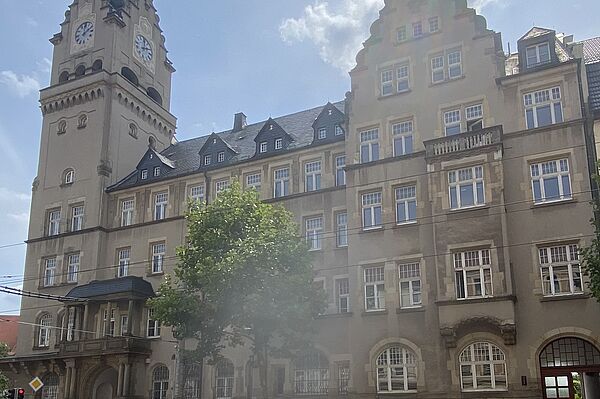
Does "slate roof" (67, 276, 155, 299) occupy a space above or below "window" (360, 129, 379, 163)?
below

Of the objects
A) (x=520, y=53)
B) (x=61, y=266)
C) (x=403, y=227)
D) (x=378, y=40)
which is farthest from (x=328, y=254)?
(x=61, y=266)

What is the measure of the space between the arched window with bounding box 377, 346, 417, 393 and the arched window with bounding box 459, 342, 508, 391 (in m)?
2.32

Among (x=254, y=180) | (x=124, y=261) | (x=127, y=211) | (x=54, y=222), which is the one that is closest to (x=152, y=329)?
(x=124, y=261)

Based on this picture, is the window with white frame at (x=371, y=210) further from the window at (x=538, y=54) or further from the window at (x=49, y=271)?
the window at (x=49, y=271)

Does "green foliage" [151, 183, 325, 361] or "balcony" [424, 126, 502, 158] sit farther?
"balcony" [424, 126, 502, 158]

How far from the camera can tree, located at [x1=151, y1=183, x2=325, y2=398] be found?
2858 centimetres

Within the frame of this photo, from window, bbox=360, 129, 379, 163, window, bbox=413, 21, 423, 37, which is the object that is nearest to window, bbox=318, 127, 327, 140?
window, bbox=360, 129, 379, 163

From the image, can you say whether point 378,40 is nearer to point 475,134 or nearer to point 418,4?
point 418,4

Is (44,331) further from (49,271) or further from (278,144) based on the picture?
(278,144)

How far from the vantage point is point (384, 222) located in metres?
33.2

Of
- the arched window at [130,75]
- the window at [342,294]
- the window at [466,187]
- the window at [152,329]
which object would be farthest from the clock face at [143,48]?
the window at [466,187]

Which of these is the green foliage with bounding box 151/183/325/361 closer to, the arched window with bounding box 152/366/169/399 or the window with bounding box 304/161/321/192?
the window with bounding box 304/161/321/192

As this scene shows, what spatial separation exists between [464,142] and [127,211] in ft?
76.4

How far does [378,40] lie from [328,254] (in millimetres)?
11388
